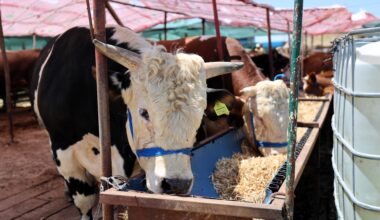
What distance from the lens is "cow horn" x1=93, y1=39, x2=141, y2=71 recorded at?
7.11 feet

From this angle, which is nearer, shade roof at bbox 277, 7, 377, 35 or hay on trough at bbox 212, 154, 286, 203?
hay on trough at bbox 212, 154, 286, 203

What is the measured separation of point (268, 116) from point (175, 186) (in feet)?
6.76

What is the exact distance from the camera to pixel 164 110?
2.22 m

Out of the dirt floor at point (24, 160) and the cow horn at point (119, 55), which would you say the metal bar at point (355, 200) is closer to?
the cow horn at point (119, 55)

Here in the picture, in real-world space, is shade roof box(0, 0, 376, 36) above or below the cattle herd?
above

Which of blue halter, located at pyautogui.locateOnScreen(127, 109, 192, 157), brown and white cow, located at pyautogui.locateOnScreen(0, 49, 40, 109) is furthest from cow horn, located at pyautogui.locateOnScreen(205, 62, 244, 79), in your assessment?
brown and white cow, located at pyautogui.locateOnScreen(0, 49, 40, 109)

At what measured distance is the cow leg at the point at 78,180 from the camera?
3318 mm

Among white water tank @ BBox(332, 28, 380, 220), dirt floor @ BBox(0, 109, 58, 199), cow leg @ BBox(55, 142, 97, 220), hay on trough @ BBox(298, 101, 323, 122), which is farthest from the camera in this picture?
hay on trough @ BBox(298, 101, 323, 122)

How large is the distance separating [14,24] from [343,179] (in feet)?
27.4

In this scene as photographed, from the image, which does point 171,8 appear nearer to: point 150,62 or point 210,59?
point 210,59

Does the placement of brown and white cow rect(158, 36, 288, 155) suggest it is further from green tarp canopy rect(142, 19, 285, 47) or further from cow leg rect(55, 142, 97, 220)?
green tarp canopy rect(142, 19, 285, 47)

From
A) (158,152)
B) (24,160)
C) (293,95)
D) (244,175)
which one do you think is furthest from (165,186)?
(24,160)

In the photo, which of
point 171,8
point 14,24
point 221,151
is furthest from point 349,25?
point 221,151

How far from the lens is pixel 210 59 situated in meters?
5.71
